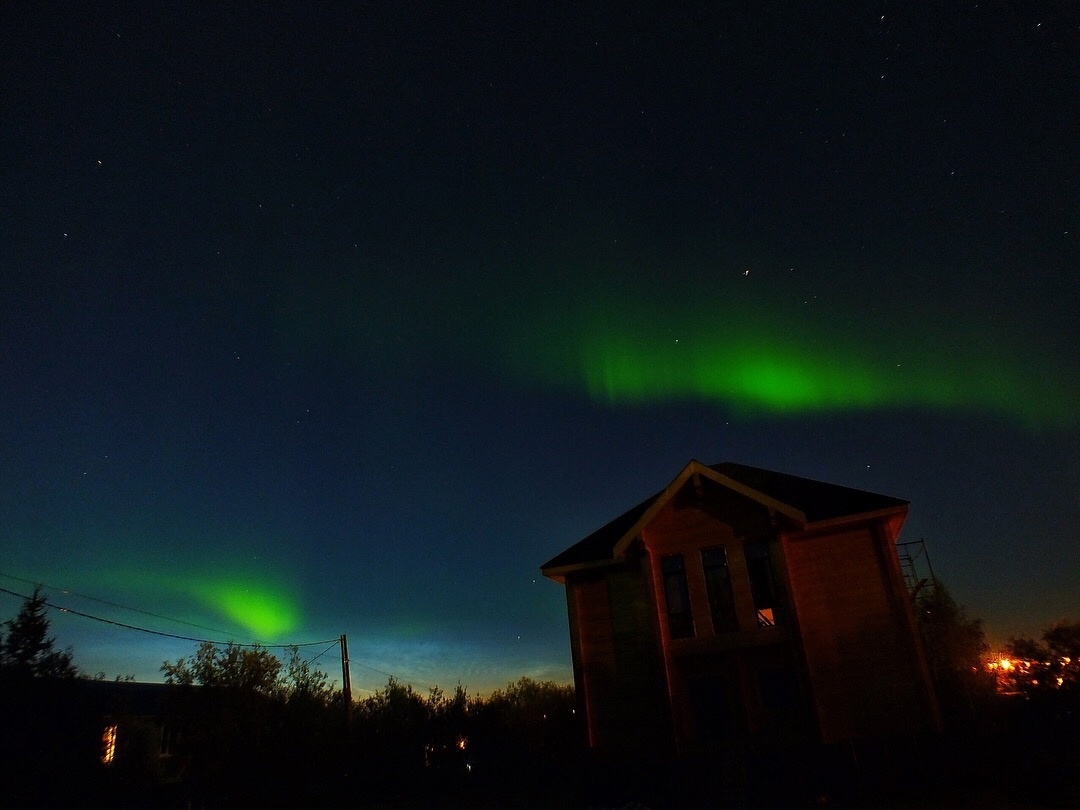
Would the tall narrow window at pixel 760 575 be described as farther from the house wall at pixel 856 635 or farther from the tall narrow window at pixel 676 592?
the tall narrow window at pixel 676 592

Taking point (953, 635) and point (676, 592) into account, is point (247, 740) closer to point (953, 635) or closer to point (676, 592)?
point (676, 592)

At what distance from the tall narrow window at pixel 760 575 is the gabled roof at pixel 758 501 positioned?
1631mm

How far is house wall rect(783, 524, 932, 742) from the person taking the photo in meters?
17.9

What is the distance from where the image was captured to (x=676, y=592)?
71.2 feet

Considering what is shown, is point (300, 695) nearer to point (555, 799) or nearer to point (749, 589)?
point (555, 799)

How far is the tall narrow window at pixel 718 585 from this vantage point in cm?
2075

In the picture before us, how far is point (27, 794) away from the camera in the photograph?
15.9 m

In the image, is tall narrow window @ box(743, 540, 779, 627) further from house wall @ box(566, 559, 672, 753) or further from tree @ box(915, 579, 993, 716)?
tree @ box(915, 579, 993, 716)

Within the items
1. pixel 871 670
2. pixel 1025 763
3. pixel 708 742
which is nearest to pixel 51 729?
pixel 708 742

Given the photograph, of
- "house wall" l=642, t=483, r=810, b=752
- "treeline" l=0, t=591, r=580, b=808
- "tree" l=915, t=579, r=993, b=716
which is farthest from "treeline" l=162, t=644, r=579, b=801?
"tree" l=915, t=579, r=993, b=716

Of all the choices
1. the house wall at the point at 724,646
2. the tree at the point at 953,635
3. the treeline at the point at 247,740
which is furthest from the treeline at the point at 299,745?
the tree at the point at 953,635

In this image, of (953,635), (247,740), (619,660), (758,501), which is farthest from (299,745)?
(953,635)

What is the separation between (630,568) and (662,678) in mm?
3815

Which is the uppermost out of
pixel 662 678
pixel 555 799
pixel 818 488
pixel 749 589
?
pixel 818 488
